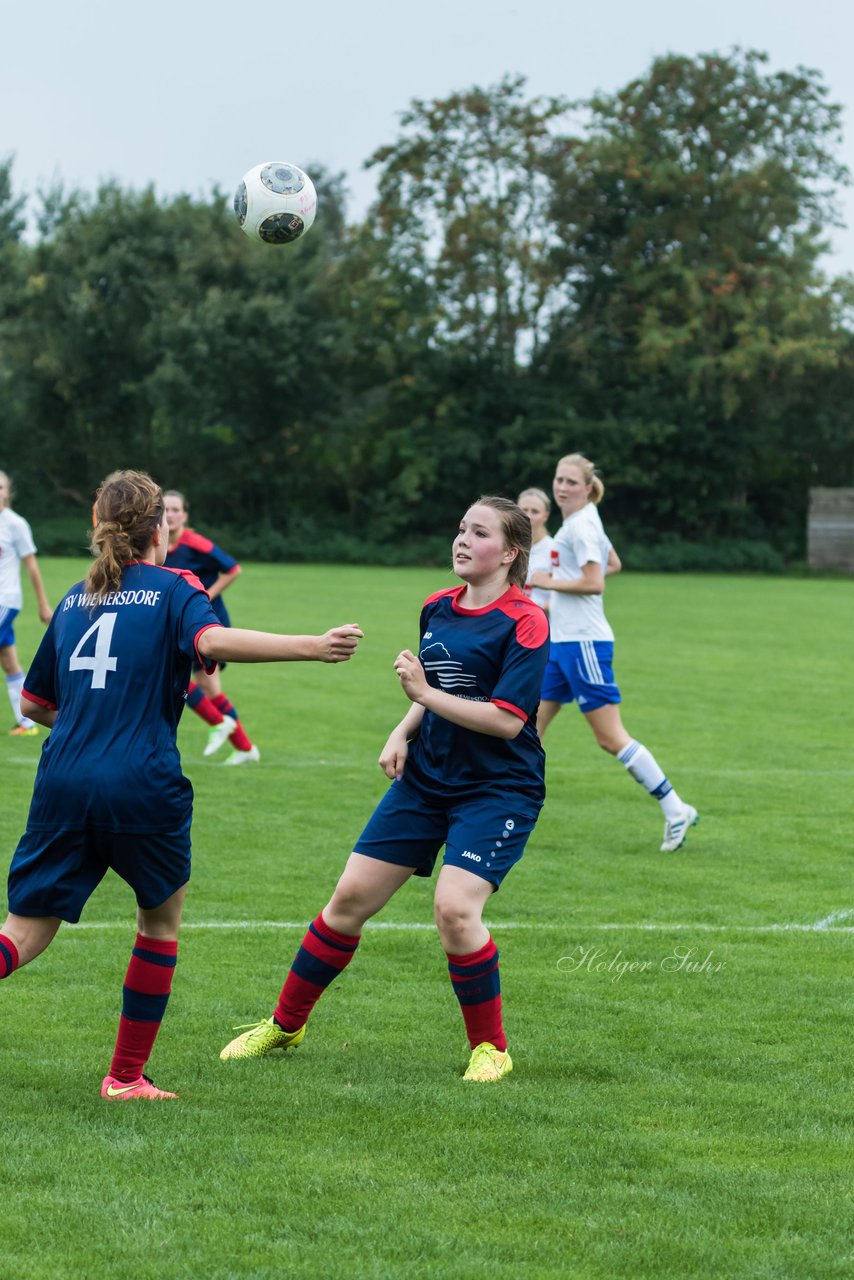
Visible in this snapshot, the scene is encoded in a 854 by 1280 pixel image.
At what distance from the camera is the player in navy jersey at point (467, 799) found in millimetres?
4656

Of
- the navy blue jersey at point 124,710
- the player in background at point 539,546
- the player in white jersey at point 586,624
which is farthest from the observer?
the player in background at point 539,546

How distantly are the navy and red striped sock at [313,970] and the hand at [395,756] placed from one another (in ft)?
1.69

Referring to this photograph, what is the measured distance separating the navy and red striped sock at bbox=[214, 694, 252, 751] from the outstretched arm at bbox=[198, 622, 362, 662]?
7.01 m

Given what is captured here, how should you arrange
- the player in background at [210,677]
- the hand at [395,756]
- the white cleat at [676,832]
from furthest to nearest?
the player in background at [210,677], the white cleat at [676,832], the hand at [395,756]

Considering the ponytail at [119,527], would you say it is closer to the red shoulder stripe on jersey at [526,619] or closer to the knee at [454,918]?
the red shoulder stripe on jersey at [526,619]

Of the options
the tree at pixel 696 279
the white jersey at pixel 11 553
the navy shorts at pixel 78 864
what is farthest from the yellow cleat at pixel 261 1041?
the tree at pixel 696 279

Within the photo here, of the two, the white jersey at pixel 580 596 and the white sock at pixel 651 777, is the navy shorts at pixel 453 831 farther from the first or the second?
the white jersey at pixel 580 596

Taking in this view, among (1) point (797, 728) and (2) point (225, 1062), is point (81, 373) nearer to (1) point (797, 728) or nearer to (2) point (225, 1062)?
(1) point (797, 728)

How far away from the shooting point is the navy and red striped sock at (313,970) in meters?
4.83

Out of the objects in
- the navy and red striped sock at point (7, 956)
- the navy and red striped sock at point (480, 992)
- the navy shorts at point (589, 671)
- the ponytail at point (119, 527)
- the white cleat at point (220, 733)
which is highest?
the ponytail at point (119, 527)

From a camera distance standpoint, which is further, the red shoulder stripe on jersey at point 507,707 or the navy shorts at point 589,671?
the navy shorts at point 589,671

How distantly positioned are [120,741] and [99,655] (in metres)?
0.25

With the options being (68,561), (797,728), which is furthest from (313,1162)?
(68,561)

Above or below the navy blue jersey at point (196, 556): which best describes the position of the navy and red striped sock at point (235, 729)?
below
